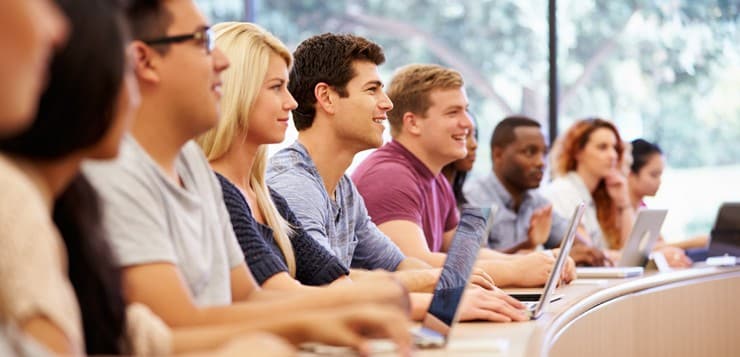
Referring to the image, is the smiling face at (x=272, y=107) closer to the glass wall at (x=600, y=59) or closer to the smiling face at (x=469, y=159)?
the smiling face at (x=469, y=159)

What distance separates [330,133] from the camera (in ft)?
11.3

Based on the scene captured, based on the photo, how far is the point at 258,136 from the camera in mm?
2695

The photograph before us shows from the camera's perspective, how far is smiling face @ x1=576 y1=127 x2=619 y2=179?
5930 millimetres

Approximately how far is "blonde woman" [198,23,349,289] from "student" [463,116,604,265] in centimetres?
223

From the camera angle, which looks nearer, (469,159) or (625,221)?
(469,159)

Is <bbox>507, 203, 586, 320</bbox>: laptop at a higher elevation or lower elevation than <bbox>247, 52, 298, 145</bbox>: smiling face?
lower

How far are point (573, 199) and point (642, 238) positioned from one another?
143 centimetres

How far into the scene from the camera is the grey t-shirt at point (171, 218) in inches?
66.2

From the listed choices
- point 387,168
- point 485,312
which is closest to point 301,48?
point 387,168

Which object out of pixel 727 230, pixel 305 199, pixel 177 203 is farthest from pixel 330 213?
pixel 727 230

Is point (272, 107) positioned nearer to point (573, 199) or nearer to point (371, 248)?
point (371, 248)

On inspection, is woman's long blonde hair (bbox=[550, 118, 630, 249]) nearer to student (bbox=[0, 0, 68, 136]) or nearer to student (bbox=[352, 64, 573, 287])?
student (bbox=[352, 64, 573, 287])

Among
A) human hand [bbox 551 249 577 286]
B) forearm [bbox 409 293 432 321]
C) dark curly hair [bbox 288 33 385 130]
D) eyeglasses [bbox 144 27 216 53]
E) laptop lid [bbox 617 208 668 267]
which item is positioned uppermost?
eyeglasses [bbox 144 27 216 53]

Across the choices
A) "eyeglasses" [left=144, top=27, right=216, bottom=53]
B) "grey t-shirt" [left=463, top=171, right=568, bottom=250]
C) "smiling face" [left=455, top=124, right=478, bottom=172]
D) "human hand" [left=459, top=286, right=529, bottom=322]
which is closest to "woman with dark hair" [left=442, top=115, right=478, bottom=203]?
"smiling face" [left=455, top=124, right=478, bottom=172]
